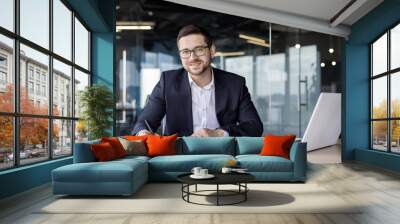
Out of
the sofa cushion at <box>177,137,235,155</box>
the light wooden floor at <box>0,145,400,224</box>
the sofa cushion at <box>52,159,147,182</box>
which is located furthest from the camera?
the sofa cushion at <box>177,137,235,155</box>

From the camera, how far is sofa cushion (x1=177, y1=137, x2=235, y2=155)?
21.9 feet

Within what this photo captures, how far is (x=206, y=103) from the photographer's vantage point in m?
7.79

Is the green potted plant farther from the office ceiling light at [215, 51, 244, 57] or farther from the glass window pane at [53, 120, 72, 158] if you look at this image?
the office ceiling light at [215, 51, 244, 57]

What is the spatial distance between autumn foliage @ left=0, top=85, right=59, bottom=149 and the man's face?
272cm

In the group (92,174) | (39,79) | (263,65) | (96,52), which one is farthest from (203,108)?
(92,174)

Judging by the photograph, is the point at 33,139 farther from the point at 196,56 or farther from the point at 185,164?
the point at 196,56

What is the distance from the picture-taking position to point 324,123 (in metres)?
9.81

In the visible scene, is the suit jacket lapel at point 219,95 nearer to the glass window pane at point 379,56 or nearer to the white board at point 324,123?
the white board at point 324,123

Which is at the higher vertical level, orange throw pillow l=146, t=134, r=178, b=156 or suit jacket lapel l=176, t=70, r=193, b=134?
suit jacket lapel l=176, t=70, r=193, b=134

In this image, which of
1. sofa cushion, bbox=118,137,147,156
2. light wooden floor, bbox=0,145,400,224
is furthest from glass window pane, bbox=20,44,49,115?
sofa cushion, bbox=118,137,147,156

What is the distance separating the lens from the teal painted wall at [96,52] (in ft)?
18.2

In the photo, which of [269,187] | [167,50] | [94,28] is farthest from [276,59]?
[269,187]

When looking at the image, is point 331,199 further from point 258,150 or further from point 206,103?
point 206,103

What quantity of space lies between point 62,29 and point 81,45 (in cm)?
123
